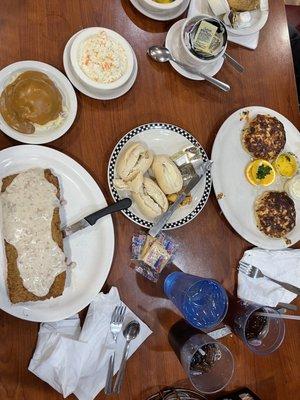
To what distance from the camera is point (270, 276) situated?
201 cm

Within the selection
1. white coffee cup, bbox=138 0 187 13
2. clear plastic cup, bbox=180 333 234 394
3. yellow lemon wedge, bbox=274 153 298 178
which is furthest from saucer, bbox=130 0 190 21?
clear plastic cup, bbox=180 333 234 394

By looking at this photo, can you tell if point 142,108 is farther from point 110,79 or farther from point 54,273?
point 54,273

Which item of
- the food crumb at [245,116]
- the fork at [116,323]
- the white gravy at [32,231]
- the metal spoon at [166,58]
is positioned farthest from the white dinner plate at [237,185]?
the white gravy at [32,231]

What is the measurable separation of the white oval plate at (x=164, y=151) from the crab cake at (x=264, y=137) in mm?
232

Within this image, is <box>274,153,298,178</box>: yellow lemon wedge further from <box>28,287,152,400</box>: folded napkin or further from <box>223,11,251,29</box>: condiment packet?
<box>28,287,152,400</box>: folded napkin

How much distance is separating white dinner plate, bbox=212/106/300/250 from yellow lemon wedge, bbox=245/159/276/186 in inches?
1.2

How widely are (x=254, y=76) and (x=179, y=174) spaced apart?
2.18 feet

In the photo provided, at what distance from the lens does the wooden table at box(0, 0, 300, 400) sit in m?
1.79

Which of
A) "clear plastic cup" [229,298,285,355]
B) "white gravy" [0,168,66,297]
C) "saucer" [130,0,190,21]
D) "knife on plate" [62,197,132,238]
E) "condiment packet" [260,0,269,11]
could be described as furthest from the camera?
"condiment packet" [260,0,269,11]

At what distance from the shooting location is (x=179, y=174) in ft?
5.91

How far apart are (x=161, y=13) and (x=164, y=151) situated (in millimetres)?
588

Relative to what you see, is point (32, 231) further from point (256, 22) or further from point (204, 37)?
point (256, 22)

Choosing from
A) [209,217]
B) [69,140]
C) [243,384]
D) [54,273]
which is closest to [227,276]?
[209,217]

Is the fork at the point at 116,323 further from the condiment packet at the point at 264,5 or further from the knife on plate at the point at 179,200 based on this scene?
the condiment packet at the point at 264,5
